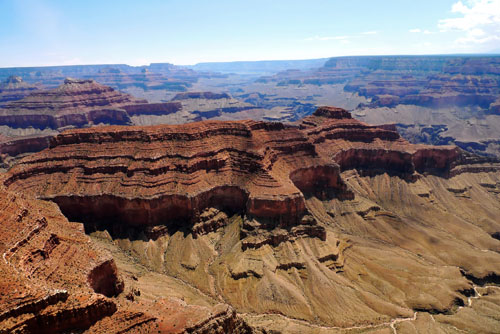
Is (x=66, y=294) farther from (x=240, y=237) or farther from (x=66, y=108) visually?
(x=66, y=108)

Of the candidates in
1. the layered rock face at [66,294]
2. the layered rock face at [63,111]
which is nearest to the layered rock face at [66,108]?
the layered rock face at [63,111]

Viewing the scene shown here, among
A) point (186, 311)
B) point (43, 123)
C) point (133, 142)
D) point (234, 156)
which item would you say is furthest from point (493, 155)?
point (43, 123)

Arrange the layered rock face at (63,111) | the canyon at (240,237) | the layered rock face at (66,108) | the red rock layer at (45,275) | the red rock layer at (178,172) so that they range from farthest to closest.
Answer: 1. the layered rock face at (66,108)
2. the layered rock face at (63,111)
3. the red rock layer at (178,172)
4. the canyon at (240,237)
5. the red rock layer at (45,275)

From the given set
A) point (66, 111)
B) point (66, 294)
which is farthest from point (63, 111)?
point (66, 294)

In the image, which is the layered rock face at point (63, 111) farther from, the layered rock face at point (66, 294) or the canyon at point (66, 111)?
the layered rock face at point (66, 294)

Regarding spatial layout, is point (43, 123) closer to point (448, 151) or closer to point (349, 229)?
point (349, 229)
